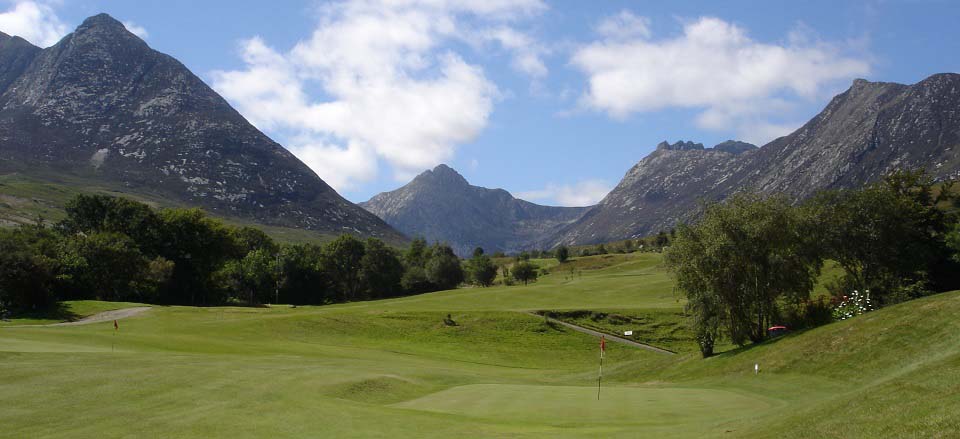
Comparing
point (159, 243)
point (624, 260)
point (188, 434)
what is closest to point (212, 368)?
point (188, 434)

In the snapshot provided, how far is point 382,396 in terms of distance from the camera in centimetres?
2556

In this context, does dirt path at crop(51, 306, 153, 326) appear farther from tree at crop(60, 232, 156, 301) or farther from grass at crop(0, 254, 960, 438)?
tree at crop(60, 232, 156, 301)

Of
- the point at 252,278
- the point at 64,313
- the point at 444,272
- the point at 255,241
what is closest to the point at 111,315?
the point at 64,313

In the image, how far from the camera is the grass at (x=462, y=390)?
15430 millimetres

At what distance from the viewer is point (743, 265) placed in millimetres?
41125

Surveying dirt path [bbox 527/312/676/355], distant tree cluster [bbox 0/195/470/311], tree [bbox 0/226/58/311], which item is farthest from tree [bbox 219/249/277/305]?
dirt path [bbox 527/312/676/355]

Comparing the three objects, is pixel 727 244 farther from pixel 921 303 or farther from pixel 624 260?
pixel 624 260

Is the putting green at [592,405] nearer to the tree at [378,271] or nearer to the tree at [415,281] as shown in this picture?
the tree at [378,271]

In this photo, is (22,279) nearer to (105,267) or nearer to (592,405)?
(105,267)

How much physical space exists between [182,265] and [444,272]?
52.3 metres

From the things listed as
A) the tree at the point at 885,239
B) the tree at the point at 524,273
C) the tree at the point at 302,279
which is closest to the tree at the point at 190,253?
the tree at the point at 302,279

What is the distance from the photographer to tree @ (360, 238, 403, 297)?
127188 millimetres

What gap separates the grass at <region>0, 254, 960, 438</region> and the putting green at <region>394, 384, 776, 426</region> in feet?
0.32

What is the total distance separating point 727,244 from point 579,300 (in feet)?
162
